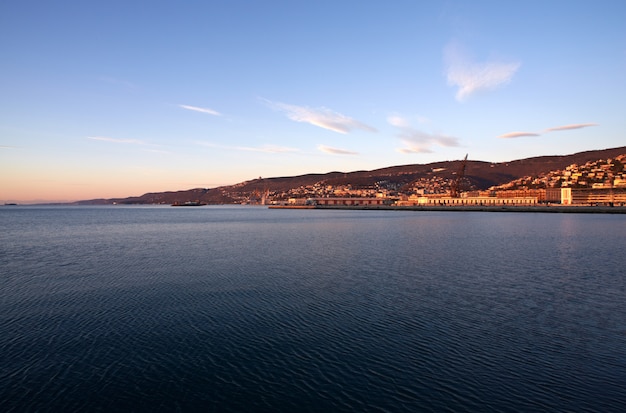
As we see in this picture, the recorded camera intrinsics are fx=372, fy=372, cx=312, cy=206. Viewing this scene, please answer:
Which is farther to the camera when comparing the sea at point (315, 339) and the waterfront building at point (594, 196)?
the waterfront building at point (594, 196)

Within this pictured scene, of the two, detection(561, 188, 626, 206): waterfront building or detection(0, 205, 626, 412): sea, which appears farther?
detection(561, 188, 626, 206): waterfront building

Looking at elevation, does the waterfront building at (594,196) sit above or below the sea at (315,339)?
below

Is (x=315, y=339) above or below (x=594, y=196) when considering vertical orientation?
above

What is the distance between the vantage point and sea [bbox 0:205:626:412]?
9375 mm

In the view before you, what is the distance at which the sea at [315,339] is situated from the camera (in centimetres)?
938

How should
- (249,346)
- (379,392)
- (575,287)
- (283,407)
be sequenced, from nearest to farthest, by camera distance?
(283,407)
(379,392)
(249,346)
(575,287)

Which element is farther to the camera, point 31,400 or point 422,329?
point 422,329

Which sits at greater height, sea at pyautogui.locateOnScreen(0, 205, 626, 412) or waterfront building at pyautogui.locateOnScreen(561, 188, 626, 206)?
sea at pyautogui.locateOnScreen(0, 205, 626, 412)

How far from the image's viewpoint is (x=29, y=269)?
26625 millimetres

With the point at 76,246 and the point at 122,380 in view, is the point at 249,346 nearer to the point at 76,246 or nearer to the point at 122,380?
the point at 122,380

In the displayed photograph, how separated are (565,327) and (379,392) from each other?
29.5 feet

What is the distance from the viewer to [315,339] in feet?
43.1

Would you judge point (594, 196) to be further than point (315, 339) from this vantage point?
Yes

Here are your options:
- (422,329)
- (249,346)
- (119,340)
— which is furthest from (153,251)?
(422,329)
